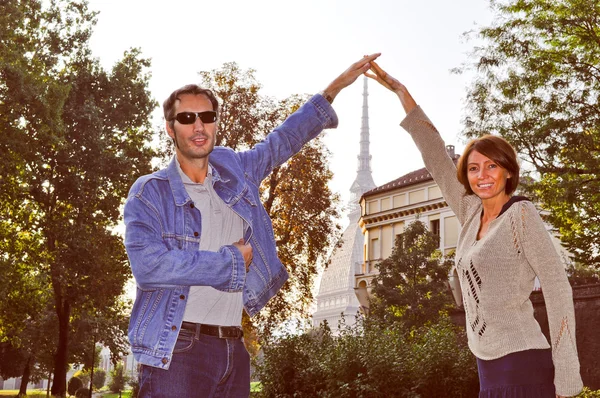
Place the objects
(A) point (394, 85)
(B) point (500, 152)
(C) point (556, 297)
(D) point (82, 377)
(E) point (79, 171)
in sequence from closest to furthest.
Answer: (C) point (556, 297) → (B) point (500, 152) → (A) point (394, 85) → (E) point (79, 171) → (D) point (82, 377)

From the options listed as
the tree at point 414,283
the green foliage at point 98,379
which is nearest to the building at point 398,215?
the tree at point 414,283

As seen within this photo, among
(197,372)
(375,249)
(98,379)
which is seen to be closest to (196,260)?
(197,372)

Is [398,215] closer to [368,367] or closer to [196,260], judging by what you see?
[368,367]

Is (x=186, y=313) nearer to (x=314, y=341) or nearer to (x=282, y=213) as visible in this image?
(x=314, y=341)

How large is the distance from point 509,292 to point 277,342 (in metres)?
18.2

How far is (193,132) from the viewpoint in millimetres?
3928

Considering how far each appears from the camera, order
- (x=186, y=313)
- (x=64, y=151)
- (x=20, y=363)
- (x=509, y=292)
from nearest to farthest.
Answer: (x=186, y=313)
(x=509, y=292)
(x=64, y=151)
(x=20, y=363)

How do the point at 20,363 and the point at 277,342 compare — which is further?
the point at 20,363

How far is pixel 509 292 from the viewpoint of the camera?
4133 millimetres

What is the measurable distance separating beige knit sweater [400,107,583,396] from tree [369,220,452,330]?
3762cm

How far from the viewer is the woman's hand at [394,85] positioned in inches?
206

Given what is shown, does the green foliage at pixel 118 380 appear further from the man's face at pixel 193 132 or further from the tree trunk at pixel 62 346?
the man's face at pixel 193 132

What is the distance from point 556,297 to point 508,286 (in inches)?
9.8

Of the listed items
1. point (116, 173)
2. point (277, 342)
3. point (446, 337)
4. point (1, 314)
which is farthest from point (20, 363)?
point (446, 337)
